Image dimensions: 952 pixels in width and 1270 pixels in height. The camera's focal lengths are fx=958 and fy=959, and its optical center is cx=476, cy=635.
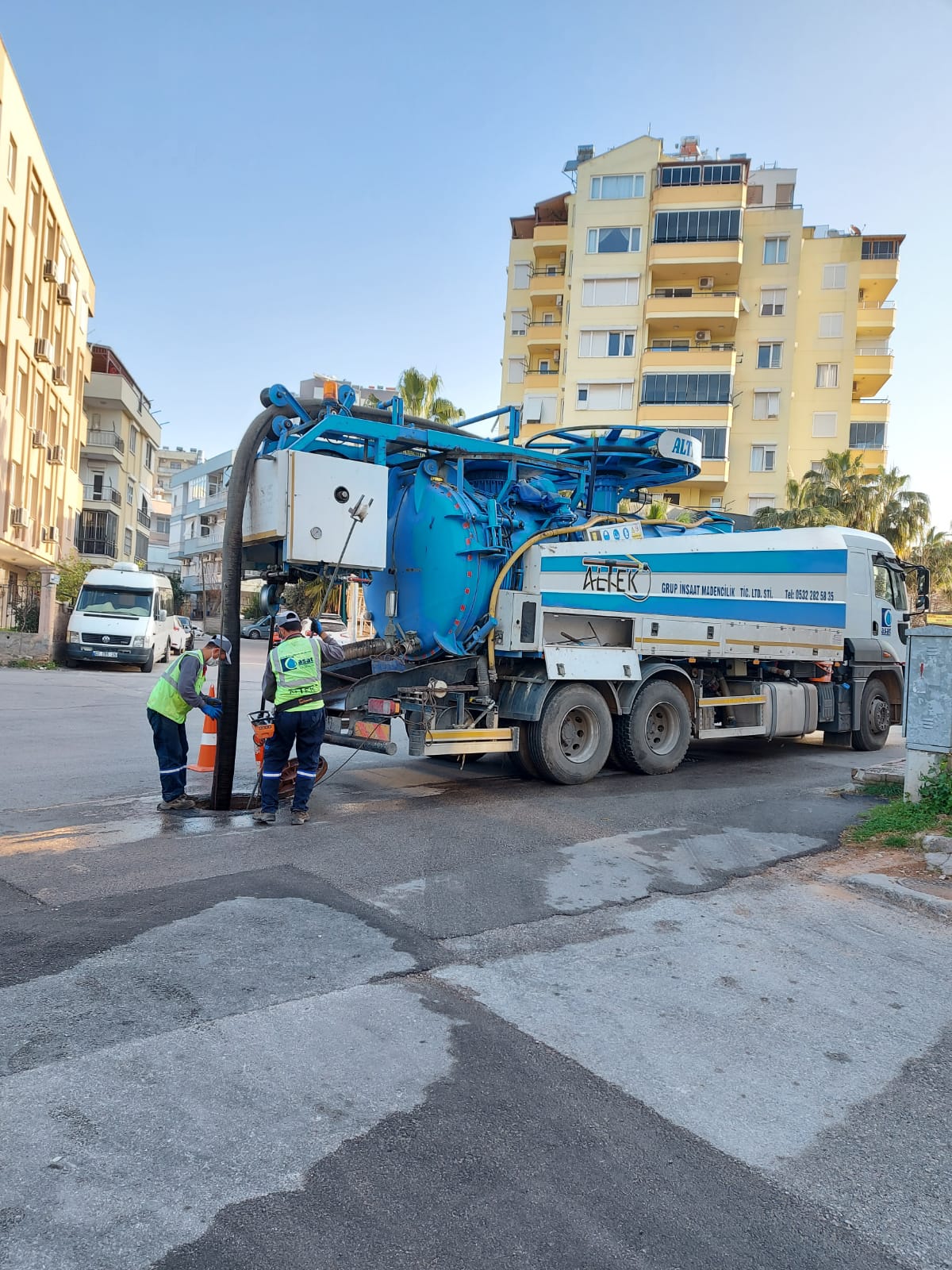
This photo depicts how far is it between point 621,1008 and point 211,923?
6.71 ft

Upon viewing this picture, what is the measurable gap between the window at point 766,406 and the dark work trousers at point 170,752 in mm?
36260

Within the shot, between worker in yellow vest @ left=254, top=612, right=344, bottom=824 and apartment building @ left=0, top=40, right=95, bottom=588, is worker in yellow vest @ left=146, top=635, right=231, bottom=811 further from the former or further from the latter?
apartment building @ left=0, top=40, right=95, bottom=588

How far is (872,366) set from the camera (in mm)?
41469

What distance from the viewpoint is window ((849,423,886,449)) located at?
41.2 meters

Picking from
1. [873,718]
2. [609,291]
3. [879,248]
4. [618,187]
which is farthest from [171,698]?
[879,248]

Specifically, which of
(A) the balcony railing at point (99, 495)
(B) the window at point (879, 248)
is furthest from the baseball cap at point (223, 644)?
(A) the balcony railing at point (99, 495)

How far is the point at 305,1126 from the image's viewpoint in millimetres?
2949

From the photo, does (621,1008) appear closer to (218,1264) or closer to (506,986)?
(506,986)

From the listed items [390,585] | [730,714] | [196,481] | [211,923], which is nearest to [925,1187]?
[211,923]

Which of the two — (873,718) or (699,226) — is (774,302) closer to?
(699,226)

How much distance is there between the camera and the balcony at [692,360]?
37594 millimetres

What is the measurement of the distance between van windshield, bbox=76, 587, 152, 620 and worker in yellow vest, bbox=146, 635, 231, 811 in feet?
53.0

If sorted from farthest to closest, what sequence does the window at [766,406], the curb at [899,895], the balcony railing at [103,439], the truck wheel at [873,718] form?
the balcony railing at [103,439] < the window at [766,406] < the truck wheel at [873,718] < the curb at [899,895]

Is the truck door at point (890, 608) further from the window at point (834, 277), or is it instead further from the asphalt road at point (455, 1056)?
the window at point (834, 277)
